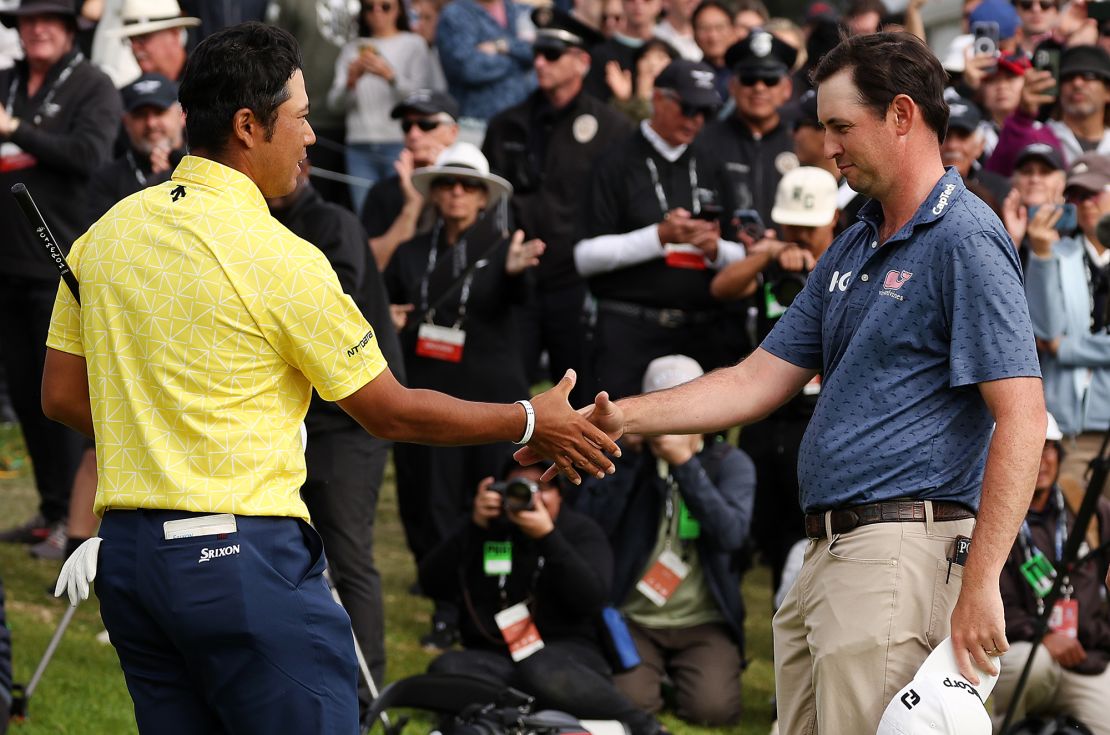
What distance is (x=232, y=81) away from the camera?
354 cm

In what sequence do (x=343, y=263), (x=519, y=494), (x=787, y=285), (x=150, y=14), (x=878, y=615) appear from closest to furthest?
1. (x=878, y=615)
2. (x=343, y=263)
3. (x=519, y=494)
4. (x=787, y=285)
5. (x=150, y=14)

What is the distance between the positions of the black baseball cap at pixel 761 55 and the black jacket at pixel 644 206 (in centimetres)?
56

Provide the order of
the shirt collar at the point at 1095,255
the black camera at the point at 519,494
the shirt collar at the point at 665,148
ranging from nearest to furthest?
the black camera at the point at 519,494
the shirt collar at the point at 1095,255
the shirt collar at the point at 665,148

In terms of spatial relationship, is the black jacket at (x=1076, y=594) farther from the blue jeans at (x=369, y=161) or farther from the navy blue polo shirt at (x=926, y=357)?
the blue jeans at (x=369, y=161)

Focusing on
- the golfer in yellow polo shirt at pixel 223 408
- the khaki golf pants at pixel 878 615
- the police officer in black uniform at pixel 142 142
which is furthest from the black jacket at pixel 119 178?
the khaki golf pants at pixel 878 615

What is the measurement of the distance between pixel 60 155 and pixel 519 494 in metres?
3.35

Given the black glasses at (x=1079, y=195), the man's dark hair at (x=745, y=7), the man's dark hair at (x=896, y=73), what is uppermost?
the man's dark hair at (x=896, y=73)

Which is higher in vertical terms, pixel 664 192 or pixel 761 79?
pixel 761 79

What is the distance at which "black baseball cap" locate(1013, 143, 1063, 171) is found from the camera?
325 inches

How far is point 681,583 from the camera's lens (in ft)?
24.8

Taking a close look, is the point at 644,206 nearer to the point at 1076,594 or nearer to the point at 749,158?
the point at 749,158

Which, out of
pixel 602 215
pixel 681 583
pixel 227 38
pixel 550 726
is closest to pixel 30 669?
pixel 550 726

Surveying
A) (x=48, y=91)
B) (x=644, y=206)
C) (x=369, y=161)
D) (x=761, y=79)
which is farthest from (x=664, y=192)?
(x=48, y=91)

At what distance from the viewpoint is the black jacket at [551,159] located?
9094mm
